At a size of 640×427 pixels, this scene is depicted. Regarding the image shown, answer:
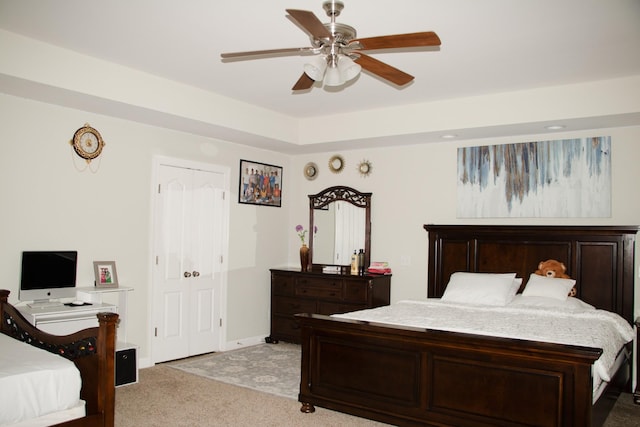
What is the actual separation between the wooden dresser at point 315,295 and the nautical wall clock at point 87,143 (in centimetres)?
256

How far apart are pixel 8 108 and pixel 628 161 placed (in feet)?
17.6

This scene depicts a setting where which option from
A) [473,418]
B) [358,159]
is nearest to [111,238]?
[358,159]

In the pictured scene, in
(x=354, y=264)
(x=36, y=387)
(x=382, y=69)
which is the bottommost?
(x=36, y=387)

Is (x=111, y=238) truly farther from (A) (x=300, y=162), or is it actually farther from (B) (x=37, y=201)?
(A) (x=300, y=162)

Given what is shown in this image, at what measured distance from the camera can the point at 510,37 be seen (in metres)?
3.47

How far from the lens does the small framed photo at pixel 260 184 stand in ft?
20.2

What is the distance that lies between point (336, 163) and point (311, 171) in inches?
14.6

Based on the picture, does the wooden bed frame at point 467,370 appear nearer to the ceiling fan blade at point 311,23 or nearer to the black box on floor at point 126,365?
the black box on floor at point 126,365

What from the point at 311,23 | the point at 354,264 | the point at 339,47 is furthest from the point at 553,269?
the point at 311,23

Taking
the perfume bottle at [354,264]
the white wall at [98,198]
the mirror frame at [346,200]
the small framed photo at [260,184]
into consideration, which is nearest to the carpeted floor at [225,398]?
the white wall at [98,198]

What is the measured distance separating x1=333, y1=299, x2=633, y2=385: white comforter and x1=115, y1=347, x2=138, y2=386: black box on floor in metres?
1.86

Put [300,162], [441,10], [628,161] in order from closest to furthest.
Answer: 1. [441,10]
2. [628,161]
3. [300,162]

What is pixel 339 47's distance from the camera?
2748 millimetres

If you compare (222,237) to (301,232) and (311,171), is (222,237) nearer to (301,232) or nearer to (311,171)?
(301,232)
